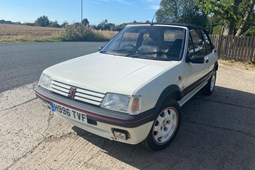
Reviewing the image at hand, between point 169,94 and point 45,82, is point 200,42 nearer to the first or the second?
point 169,94

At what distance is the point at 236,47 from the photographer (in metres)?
10.8

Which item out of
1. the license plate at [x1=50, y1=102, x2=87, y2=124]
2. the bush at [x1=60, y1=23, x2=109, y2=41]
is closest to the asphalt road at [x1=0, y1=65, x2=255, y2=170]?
the license plate at [x1=50, y1=102, x2=87, y2=124]

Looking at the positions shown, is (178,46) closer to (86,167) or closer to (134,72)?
(134,72)

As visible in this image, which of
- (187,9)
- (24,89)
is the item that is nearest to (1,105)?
(24,89)

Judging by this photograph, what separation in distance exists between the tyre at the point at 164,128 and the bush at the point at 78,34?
20.9m

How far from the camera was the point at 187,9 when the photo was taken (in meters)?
42.8

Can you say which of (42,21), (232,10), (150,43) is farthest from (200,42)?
(42,21)

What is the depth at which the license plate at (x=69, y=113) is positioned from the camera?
2739 mm

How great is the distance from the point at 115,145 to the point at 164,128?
0.72m

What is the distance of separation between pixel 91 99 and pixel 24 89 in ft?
10.9

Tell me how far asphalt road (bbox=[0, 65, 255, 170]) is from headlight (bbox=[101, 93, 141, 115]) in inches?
30.1

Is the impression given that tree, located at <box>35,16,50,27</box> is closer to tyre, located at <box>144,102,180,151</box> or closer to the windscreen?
the windscreen

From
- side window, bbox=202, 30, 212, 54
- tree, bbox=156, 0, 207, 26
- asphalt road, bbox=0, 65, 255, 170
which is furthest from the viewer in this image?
tree, bbox=156, 0, 207, 26

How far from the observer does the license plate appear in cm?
274
